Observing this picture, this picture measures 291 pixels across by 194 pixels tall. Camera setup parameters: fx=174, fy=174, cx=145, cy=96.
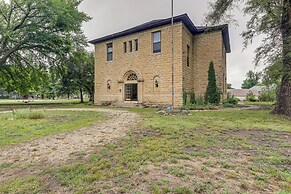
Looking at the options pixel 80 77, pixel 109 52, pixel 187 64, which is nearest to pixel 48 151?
pixel 187 64

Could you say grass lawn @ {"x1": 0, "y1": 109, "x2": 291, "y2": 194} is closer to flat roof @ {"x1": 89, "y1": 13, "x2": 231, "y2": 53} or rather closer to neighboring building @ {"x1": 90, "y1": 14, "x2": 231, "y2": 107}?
neighboring building @ {"x1": 90, "y1": 14, "x2": 231, "y2": 107}

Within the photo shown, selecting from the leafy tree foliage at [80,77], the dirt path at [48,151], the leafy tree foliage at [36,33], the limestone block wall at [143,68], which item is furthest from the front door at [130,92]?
the dirt path at [48,151]

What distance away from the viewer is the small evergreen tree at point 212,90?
1547cm

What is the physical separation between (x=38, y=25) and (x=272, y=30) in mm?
17769

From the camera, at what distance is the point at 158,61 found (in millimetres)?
15117

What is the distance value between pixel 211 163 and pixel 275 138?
300 cm

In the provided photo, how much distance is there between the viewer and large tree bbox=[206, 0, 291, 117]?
8.56 meters

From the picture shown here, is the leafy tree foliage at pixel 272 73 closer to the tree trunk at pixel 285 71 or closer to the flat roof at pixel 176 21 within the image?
the tree trunk at pixel 285 71

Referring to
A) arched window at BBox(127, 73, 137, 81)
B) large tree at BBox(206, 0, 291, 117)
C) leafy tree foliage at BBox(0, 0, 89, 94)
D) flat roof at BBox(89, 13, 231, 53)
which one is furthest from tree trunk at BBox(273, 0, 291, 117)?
leafy tree foliage at BBox(0, 0, 89, 94)

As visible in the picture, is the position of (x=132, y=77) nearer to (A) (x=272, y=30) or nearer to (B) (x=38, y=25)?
(B) (x=38, y=25)

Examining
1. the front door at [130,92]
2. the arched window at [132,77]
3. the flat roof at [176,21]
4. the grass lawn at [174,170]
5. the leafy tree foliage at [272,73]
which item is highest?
the flat roof at [176,21]

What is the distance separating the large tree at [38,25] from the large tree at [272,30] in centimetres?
1234

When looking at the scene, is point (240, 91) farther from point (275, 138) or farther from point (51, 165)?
point (51, 165)

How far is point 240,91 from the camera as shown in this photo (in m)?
55.9
